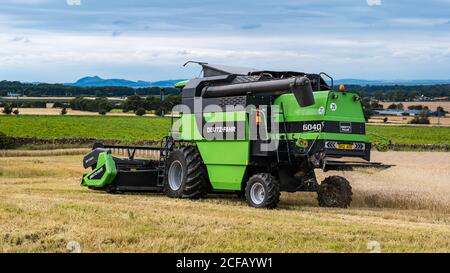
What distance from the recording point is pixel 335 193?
→ 54.4 feet

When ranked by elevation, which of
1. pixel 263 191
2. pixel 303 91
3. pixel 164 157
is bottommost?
pixel 263 191

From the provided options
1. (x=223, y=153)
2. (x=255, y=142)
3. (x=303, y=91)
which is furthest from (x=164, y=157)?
(x=303, y=91)

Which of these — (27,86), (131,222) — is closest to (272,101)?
(131,222)

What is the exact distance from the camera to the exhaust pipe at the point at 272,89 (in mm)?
15078

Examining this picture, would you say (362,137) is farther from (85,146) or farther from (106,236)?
(85,146)

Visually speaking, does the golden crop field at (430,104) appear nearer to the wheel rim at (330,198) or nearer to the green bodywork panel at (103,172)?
the green bodywork panel at (103,172)

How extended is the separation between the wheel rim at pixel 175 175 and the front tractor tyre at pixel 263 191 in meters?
2.83

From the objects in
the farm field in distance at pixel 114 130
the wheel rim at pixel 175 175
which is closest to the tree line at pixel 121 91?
the farm field in distance at pixel 114 130

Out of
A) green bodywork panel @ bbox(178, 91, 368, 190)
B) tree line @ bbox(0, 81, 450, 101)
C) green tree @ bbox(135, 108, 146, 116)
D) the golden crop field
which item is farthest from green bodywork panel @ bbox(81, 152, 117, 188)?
the golden crop field

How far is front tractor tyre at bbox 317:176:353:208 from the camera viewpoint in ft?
54.1

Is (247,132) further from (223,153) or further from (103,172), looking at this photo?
(103,172)

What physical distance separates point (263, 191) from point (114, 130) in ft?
165
